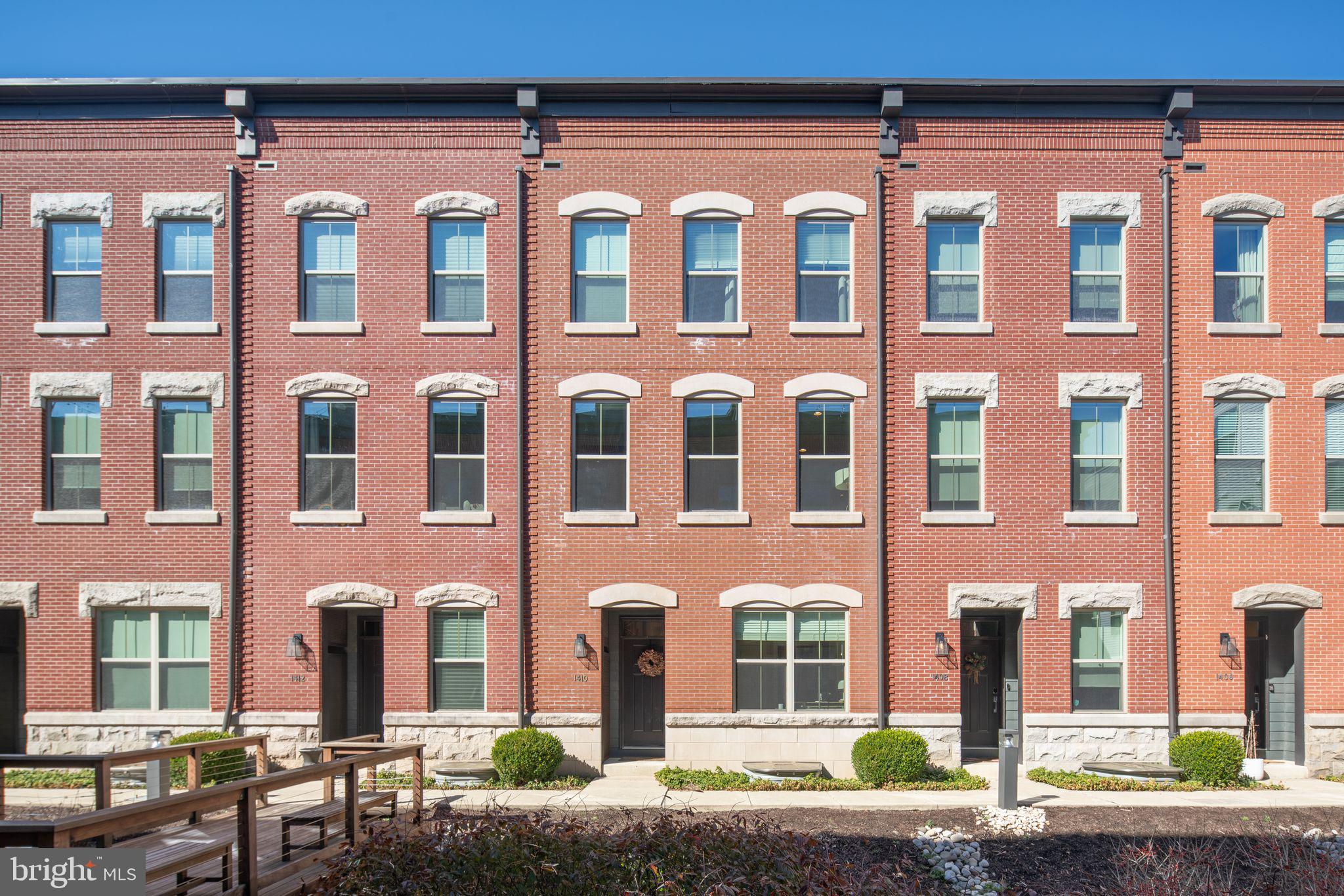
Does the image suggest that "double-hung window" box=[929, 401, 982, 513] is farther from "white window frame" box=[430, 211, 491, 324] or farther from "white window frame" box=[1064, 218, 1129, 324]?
"white window frame" box=[430, 211, 491, 324]

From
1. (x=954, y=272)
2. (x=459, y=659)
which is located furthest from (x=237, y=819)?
(x=954, y=272)

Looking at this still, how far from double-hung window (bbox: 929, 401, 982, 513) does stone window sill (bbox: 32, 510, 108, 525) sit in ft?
47.3

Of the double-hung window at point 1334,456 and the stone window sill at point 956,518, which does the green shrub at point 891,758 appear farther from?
the double-hung window at point 1334,456

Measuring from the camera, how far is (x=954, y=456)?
14203mm

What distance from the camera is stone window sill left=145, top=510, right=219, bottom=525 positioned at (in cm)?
1395

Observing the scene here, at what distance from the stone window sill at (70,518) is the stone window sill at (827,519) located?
39.1 ft

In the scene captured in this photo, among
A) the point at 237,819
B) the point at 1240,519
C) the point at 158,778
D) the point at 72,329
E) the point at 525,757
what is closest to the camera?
the point at 237,819

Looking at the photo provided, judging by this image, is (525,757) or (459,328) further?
(459,328)

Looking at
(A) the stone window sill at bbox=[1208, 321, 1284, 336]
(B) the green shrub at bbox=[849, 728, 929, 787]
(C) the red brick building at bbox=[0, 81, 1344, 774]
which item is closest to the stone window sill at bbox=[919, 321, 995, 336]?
(C) the red brick building at bbox=[0, 81, 1344, 774]

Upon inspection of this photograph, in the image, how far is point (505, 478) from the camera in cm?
1409

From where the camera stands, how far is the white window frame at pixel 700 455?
14.1 meters

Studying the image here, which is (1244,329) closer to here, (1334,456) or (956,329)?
(1334,456)

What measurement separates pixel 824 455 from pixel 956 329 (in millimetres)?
3182

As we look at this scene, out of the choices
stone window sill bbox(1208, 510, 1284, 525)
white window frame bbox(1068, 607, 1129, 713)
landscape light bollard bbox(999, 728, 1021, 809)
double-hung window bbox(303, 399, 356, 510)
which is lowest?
landscape light bollard bbox(999, 728, 1021, 809)
